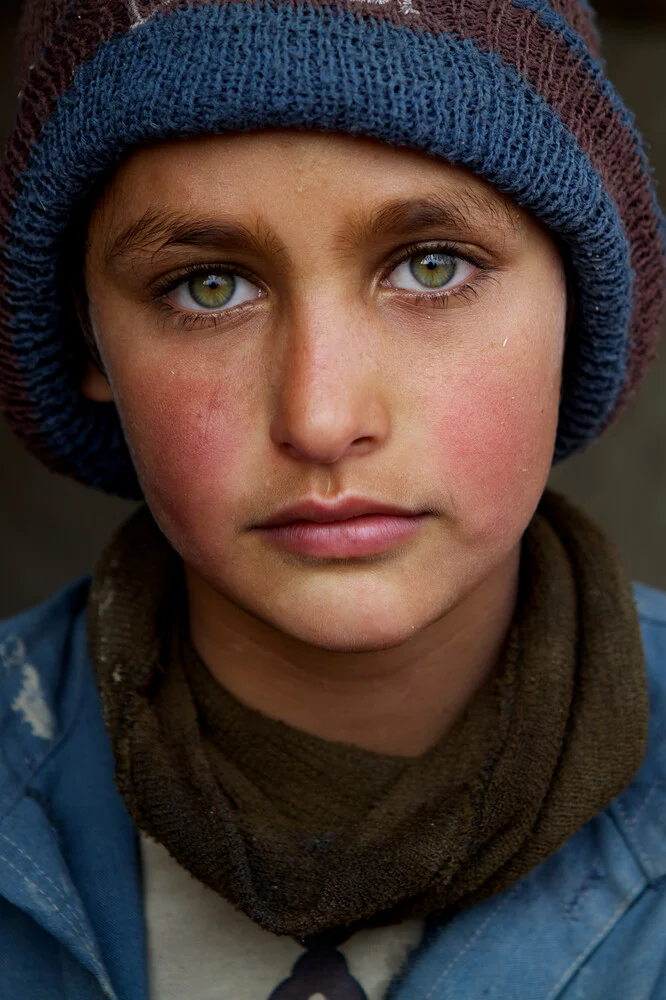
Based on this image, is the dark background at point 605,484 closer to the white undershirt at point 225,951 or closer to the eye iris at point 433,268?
the eye iris at point 433,268

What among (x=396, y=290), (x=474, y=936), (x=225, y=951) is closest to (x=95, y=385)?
(x=396, y=290)

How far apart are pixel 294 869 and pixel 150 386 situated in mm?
625

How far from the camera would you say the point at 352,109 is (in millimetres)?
1292

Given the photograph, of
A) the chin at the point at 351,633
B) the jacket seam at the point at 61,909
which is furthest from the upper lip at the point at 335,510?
the jacket seam at the point at 61,909

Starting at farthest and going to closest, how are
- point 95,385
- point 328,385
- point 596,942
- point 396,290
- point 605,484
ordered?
point 605,484 → point 95,385 → point 596,942 → point 396,290 → point 328,385

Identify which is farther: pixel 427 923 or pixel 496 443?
pixel 427 923

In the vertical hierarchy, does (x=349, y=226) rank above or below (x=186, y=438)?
above

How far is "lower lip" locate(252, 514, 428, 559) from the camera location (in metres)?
1.36

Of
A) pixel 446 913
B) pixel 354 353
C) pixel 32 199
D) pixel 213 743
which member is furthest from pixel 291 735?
pixel 32 199

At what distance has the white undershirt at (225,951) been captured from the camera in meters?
1.56

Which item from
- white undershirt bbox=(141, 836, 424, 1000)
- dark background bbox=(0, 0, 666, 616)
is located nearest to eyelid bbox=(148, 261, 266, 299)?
white undershirt bbox=(141, 836, 424, 1000)

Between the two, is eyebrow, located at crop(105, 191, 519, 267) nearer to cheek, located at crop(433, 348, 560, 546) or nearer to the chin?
cheek, located at crop(433, 348, 560, 546)

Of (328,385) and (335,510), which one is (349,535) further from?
(328,385)

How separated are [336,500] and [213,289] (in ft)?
1.03
